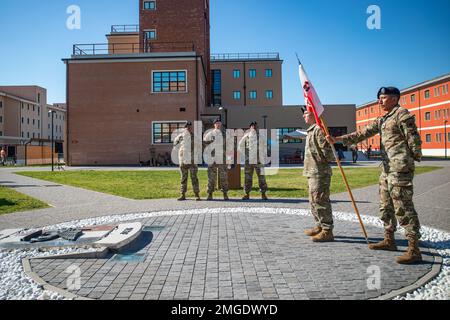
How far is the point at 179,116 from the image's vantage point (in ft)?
103

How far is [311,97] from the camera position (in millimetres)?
5637

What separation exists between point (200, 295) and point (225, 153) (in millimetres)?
7433

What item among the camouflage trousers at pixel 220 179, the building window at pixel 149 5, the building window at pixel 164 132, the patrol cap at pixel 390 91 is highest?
the building window at pixel 149 5

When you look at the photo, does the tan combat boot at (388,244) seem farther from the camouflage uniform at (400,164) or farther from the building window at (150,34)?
the building window at (150,34)

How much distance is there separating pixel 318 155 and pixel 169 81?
27.8 metres

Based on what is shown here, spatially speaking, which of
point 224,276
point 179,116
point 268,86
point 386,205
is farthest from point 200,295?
point 268,86

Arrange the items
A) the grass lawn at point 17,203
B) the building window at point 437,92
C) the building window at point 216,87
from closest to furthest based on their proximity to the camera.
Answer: the grass lawn at point 17,203 → the building window at point 437,92 → the building window at point 216,87

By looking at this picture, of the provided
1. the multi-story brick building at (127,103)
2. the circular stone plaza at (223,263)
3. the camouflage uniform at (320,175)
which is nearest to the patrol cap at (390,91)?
the camouflage uniform at (320,175)

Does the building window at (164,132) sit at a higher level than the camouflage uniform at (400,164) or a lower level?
higher

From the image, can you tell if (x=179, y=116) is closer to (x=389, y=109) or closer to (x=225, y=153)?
(x=225, y=153)

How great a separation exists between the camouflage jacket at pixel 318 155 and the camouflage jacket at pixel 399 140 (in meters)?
0.86

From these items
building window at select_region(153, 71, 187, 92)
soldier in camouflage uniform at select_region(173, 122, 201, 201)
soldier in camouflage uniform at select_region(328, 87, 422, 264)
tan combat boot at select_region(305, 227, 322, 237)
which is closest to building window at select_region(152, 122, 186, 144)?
building window at select_region(153, 71, 187, 92)

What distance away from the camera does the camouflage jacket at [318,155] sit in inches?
219

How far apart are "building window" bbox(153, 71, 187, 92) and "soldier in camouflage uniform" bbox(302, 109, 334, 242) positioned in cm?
2700
